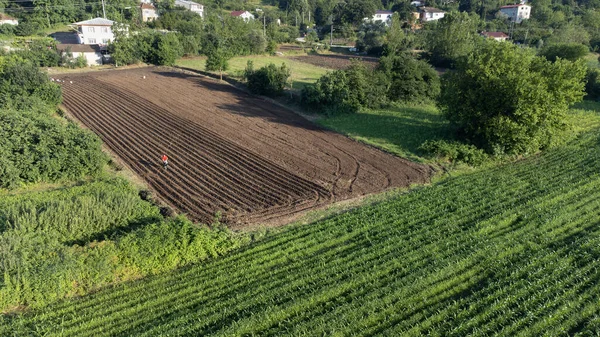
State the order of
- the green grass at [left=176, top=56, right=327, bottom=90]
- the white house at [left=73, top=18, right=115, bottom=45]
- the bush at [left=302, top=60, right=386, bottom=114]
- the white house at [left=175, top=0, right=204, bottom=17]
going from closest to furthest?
1. the bush at [left=302, top=60, right=386, bottom=114]
2. the green grass at [left=176, top=56, right=327, bottom=90]
3. the white house at [left=73, top=18, right=115, bottom=45]
4. the white house at [left=175, top=0, right=204, bottom=17]

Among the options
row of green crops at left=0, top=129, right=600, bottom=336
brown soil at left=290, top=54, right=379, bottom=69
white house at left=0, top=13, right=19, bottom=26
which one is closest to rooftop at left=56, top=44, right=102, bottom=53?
brown soil at left=290, top=54, right=379, bottom=69

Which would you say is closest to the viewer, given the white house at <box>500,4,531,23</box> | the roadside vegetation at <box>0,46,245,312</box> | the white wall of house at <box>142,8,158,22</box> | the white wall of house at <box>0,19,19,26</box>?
the roadside vegetation at <box>0,46,245,312</box>

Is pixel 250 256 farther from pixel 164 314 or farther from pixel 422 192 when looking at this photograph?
pixel 422 192

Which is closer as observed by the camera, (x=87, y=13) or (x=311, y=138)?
(x=311, y=138)

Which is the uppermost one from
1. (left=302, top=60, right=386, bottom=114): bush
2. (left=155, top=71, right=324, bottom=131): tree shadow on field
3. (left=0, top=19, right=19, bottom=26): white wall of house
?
(left=0, top=19, right=19, bottom=26): white wall of house

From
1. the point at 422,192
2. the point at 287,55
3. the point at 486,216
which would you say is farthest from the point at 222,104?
the point at 287,55

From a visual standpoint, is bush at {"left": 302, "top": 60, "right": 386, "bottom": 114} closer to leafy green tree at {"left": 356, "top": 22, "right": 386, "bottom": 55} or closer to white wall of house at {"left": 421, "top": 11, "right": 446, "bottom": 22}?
leafy green tree at {"left": 356, "top": 22, "right": 386, "bottom": 55}
